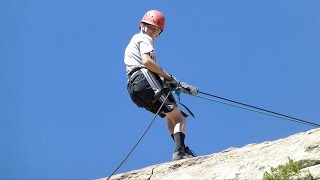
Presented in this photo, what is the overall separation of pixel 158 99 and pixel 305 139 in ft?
7.84

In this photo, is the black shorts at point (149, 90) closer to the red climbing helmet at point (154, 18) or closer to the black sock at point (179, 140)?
the black sock at point (179, 140)

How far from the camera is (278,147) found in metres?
8.46

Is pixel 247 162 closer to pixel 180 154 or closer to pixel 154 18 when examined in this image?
pixel 180 154

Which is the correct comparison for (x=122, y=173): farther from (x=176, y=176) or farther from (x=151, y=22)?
(x=151, y=22)

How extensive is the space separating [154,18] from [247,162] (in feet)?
9.97

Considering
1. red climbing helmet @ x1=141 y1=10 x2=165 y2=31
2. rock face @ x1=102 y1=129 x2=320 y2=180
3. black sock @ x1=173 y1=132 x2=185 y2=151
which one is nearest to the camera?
rock face @ x1=102 y1=129 x2=320 y2=180

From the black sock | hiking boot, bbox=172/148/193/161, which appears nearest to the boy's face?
the black sock

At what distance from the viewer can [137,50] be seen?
380 inches

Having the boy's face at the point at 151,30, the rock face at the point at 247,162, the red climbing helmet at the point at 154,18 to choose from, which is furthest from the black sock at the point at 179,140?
the red climbing helmet at the point at 154,18

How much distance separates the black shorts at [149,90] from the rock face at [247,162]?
952 millimetres

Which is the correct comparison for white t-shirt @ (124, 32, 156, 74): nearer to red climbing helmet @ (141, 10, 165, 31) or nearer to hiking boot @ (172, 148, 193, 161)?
red climbing helmet @ (141, 10, 165, 31)

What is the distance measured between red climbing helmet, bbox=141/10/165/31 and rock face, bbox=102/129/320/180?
7.66 ft

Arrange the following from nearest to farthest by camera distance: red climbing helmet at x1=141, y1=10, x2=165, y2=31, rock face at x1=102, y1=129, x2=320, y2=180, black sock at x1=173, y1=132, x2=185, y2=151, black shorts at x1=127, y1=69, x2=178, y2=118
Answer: rock face at x1=102, y1=129, x2=320, y2=180
black sock at x1=173, y1=132, x2=185, y2=151
black shorts at x1=127, y1=69, x2=178, y2=118
red climbing helmet at x1=141, y1=10, x2=165, y2=31

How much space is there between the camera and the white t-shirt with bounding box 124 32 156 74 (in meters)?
9.48
